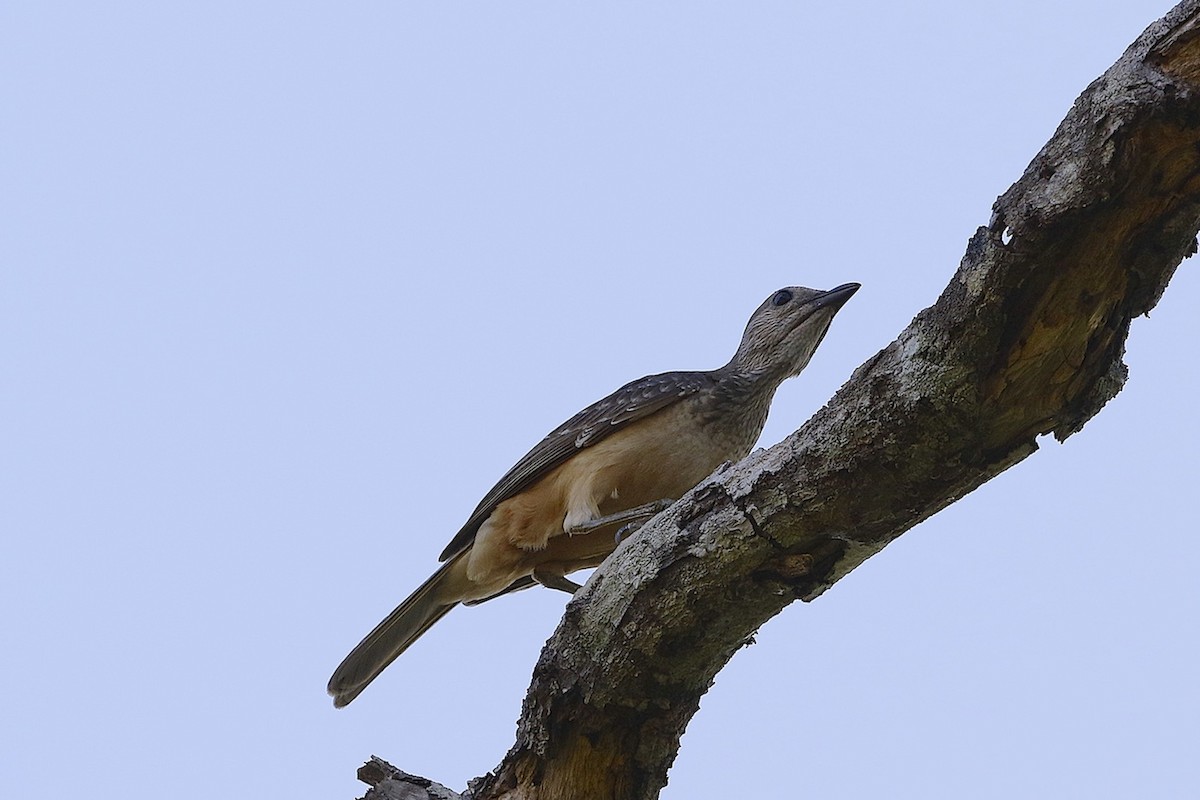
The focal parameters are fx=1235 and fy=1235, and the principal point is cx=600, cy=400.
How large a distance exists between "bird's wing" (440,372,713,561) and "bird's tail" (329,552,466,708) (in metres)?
0.17

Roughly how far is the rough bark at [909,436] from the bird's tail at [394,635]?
195cm

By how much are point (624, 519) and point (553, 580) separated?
0.83m

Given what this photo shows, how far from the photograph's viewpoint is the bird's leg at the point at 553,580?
6.27m

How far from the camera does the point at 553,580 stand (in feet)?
20.7

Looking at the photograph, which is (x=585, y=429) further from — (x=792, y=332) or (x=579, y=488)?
(x=792, y=332)

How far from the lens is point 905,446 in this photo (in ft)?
10.7

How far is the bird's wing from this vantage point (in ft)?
20.5

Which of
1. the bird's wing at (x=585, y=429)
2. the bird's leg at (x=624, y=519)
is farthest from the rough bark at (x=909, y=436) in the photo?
the bird's wing at (x=585, y=429)

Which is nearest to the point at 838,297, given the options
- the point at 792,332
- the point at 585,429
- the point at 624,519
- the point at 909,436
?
the point at 792,332

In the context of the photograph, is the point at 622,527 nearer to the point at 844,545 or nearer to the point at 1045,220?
the point at 844,545

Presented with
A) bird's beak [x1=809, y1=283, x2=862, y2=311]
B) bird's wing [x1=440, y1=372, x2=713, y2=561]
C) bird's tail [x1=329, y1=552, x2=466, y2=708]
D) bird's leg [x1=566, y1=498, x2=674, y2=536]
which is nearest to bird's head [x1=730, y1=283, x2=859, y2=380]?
bird's beak [x1=809, y1=283, x2=862, y2=311]

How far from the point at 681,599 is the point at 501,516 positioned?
2.58m

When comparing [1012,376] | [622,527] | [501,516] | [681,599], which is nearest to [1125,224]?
[1012,376]

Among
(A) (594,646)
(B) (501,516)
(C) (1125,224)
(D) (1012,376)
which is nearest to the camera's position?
(C) (1125,224)
